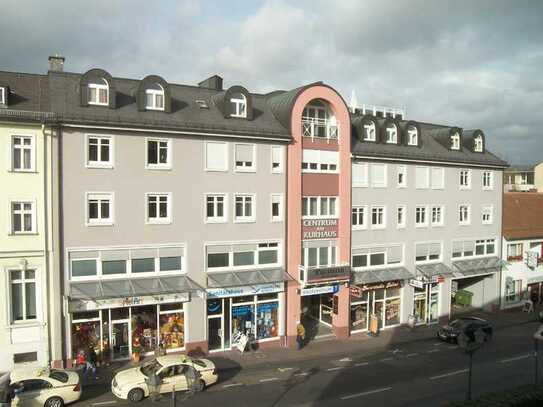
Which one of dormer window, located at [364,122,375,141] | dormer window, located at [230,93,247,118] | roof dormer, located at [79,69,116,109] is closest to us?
roof dormer, located at [79,69,116,109]

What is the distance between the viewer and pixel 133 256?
22.8 metres

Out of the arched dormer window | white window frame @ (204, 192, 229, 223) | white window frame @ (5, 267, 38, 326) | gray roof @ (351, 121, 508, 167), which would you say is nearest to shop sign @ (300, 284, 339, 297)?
white window frame @ (204, 192, 229, 223)

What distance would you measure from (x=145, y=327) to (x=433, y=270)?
60.4ft

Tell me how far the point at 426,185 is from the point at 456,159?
3.09m

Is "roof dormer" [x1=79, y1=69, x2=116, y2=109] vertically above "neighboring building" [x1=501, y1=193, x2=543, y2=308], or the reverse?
"roof dormer" [x1=79, y1=69, x2=116, y2=109]

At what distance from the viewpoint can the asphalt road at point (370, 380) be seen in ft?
62.2

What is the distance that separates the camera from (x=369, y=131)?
30.5m

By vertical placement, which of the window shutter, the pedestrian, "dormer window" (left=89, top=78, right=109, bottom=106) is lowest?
the pedestrian

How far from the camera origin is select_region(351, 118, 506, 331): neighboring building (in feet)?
97.2

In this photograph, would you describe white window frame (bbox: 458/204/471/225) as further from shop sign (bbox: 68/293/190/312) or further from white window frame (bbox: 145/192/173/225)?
white window frame (bbox: 145/192/173/225)

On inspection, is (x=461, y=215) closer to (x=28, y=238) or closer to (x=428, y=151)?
(x=428, y=151)

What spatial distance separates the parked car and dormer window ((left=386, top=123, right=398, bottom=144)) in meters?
22.4

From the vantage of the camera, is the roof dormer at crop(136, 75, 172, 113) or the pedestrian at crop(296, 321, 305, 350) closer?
the roof dormer at crop(136, 75, 172, 113)

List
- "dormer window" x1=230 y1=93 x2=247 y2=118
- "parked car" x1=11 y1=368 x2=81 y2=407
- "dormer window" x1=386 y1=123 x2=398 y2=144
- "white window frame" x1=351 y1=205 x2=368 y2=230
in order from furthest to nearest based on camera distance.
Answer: "dormer window" x1=386 y1=123 x2=398 y2=144 < "white window frame" x1=351 y1=205 x2=368 y2=230 < "dormer window" x1=230 y1=93 x2=247 y2=118 < "parked car" x1=11 y1=368 x2=81 y2=407
